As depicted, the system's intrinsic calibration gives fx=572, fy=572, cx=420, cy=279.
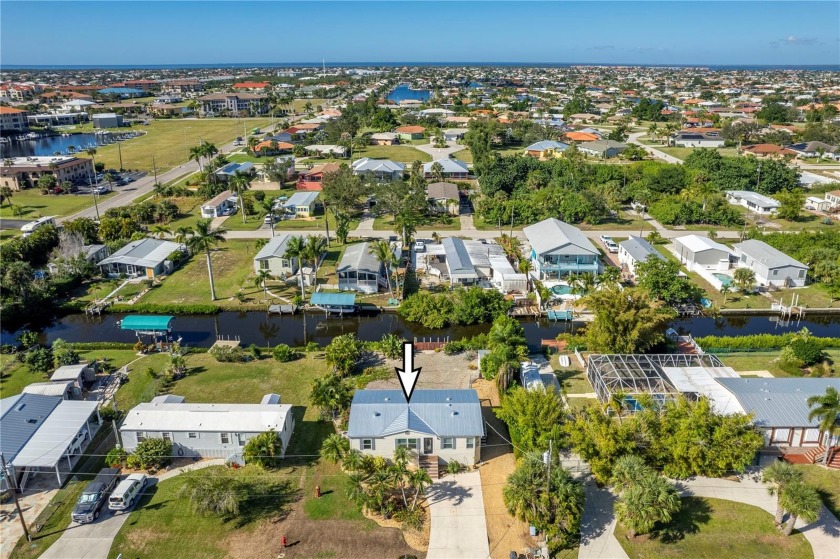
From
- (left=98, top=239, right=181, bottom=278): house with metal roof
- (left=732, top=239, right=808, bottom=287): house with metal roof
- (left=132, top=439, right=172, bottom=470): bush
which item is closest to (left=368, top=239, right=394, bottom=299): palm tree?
(left=98, top=239, right=181, bottom=278): house with metal roof

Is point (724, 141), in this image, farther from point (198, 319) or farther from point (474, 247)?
point (198, 319)

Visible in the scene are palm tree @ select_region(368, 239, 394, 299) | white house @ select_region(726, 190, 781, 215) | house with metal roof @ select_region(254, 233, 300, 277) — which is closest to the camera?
palm tree @ select_region(368, 239, 394, 299)

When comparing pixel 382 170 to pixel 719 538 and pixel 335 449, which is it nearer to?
pixel 335 449

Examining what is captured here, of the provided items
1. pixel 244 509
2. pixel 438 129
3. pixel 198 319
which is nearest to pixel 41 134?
pixel 438 129

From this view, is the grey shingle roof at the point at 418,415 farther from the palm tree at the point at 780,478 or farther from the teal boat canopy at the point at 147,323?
A: the teal boat canopy at the point at 147,323

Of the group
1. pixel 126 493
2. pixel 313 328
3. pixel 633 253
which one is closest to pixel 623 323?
pixel 633 253

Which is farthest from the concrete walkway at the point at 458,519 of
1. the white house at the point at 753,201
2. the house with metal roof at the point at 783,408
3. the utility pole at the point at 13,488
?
the white house at the point at 753,201

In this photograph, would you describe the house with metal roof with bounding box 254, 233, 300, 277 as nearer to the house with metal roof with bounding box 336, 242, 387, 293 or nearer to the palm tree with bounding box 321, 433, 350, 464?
the house with metal roof with bounding box 336, 242, 387, 293
